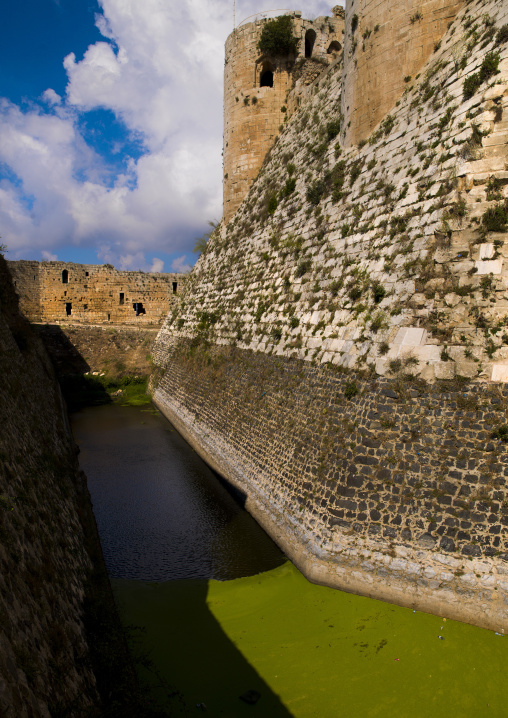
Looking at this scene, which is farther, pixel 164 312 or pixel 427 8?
pixel 164 312

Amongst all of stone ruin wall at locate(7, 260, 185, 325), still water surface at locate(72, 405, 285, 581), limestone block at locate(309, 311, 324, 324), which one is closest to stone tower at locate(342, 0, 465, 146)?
limestone block at locate(309, 311, 324, 324)

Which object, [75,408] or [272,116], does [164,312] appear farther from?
[272,116]

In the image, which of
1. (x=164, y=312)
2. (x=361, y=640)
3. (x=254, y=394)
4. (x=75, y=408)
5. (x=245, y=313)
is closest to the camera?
(x=361, y=640)

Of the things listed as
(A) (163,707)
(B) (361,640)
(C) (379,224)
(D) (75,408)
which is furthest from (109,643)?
(D) (75,408)

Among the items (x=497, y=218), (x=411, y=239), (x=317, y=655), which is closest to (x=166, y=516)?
(x=317, y=655)

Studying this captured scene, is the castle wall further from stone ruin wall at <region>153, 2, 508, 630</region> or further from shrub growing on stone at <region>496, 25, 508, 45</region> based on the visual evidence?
shrub growing on stone at <region>496, 25, 508, 45</region>

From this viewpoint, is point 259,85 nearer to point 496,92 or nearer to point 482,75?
point 482,75

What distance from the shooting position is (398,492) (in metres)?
6.90

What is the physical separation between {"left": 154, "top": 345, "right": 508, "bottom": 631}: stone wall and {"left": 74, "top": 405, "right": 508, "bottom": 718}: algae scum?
0.39 metres

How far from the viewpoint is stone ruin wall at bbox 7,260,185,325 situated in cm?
3152

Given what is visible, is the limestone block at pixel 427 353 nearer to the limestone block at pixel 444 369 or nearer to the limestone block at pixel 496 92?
the limestone block at pixel 444 369

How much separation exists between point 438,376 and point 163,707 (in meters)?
5.61

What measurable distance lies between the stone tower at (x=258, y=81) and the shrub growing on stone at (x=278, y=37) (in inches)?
8.4

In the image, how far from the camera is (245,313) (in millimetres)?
14164
